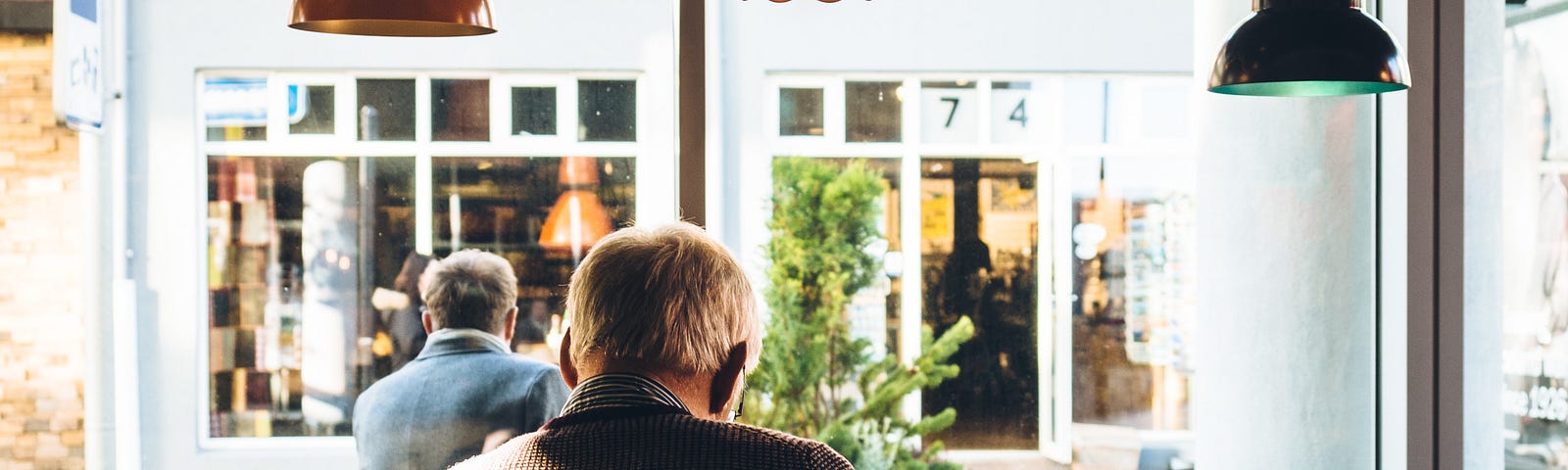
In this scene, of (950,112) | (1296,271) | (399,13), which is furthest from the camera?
(950,112)

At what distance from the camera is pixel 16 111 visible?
16.3 ft

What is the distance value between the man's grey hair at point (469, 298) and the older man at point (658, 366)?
1.49 metres

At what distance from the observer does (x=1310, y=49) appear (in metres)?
2.09

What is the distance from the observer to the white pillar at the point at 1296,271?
3.50 meters

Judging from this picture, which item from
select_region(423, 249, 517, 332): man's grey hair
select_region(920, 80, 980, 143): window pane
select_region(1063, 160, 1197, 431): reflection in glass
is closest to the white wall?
select_region(920, 80, 980, 143): window pane

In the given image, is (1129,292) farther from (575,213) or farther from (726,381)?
(726,381)

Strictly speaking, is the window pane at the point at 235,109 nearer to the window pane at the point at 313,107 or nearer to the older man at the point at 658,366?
the window pane at the point at 313,107

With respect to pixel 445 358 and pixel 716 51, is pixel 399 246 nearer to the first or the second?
pixel 716 51

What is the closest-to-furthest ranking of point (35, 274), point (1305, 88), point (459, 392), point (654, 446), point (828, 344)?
1. point (654, 446)
2. point (1305, 88)
3. point (459, 392)
4. point (828, 344)
5. point (35, 274)

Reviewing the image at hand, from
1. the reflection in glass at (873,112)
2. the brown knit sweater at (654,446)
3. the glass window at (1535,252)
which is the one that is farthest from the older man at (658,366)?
the reflection in glass at (873,112)

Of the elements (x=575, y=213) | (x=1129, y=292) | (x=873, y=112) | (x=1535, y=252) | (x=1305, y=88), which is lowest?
(x=1129, y=292)

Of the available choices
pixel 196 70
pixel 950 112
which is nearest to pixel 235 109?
pixel 196 70

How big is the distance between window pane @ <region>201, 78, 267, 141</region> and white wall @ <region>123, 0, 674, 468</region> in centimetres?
6

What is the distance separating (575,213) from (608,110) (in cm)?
48
